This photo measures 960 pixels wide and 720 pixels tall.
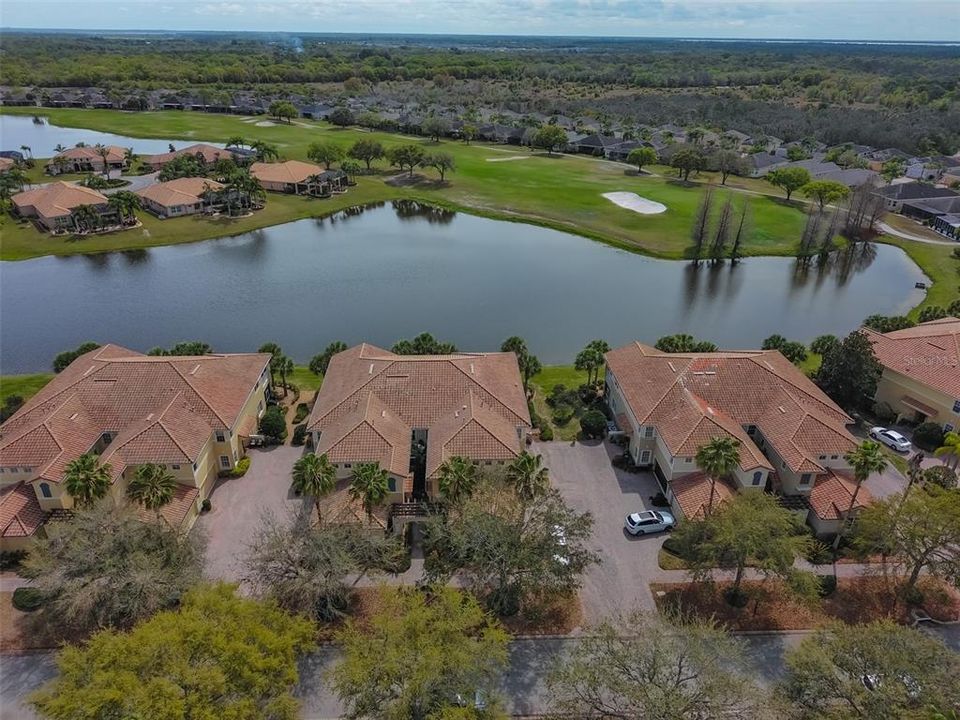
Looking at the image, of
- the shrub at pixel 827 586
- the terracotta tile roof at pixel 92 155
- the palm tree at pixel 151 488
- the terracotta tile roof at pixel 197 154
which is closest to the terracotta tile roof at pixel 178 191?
the terracotta tile roof at pixel 197 154

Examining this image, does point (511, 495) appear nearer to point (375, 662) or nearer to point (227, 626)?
point (375, 662)

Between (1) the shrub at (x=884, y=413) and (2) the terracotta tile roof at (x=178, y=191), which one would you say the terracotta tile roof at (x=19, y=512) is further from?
(2) the terracotta tile roof at (x=178, y=191)

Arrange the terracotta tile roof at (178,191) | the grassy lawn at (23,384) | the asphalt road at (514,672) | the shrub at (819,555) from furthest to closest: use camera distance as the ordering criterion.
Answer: the terracotta tile roof at (178,191) → the grassy lawn at (23,384) → the shrub at (819,555) → the asphalt road at (514,672)

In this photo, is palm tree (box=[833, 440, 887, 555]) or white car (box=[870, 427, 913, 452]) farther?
white car (box=[870, 427, 913, 452])

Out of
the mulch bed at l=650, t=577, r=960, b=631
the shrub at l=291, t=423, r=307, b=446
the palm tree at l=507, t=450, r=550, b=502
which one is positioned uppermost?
the palm tree at l=507, t=450, r=550, b=502

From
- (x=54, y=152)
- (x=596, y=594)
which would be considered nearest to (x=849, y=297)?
(x=596, y=594)

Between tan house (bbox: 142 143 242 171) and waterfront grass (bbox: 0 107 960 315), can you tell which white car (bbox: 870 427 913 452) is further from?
tan house (bbox: 142 143 242 171)

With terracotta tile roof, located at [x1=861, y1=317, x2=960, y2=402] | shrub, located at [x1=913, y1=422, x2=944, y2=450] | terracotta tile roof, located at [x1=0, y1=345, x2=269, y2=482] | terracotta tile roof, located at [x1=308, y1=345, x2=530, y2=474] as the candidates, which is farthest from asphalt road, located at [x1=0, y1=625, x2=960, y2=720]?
terracotta tile roof, located at [x1=861, y1=317, x2=960, y2=402]
